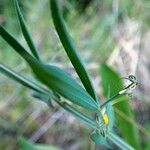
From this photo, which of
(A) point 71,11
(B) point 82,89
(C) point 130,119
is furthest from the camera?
(A) point 71,11

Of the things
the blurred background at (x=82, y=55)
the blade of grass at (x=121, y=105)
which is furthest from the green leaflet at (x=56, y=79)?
the blurred background at (x=82, y=55)

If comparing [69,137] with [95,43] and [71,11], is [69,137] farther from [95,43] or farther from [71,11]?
[71,11]

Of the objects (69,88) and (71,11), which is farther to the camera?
(71,11)

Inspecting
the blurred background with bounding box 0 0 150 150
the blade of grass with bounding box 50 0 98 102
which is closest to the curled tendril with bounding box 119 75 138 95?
the blade of grass with bounding box 50 0 98 102

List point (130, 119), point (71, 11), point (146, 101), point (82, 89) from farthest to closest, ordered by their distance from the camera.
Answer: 1. point (71, 11)
2. point (146, 101)
3. point (130, 119)
4. point (82, 89)

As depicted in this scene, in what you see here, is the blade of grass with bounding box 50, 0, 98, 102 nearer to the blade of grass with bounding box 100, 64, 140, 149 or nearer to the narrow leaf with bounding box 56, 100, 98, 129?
the narrow leaf with bounding box 56, 100, 98, 129

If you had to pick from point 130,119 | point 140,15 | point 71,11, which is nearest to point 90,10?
point 71,11

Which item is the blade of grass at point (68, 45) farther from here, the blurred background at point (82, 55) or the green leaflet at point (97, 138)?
the blurred background at point (82, 55)
